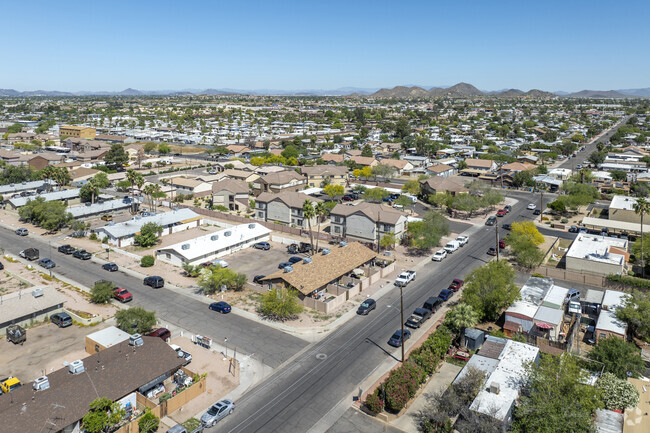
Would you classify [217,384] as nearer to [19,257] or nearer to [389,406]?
[389,406]

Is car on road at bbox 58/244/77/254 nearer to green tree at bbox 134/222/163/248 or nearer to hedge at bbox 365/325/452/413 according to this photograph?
green tree at bbox 134/222/163/248

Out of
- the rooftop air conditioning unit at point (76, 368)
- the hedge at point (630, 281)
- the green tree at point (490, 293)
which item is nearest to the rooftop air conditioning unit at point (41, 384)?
the rooftop air conditioning unit at point (76, 368)

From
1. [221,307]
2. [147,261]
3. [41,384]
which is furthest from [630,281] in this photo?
[147,261]

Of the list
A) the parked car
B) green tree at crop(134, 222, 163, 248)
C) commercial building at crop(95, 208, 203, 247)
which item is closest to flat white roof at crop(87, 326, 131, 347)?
the parked car

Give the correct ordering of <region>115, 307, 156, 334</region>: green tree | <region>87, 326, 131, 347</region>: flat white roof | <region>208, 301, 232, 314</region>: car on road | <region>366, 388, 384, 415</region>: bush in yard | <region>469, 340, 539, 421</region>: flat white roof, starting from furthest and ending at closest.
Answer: <region>208, 301, 232, 314</region>: car on road, <region>115, 307, 156, 334</region>: green tree, <region>87, 326, 131, 347</region>: flat white roof, <region>366, 388, 384, 415</region>: bush in yard, <region>469, 340, 539, 421</region>: flat white roof

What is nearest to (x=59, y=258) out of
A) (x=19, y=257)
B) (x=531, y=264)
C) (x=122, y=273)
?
(x=19, y=257)
